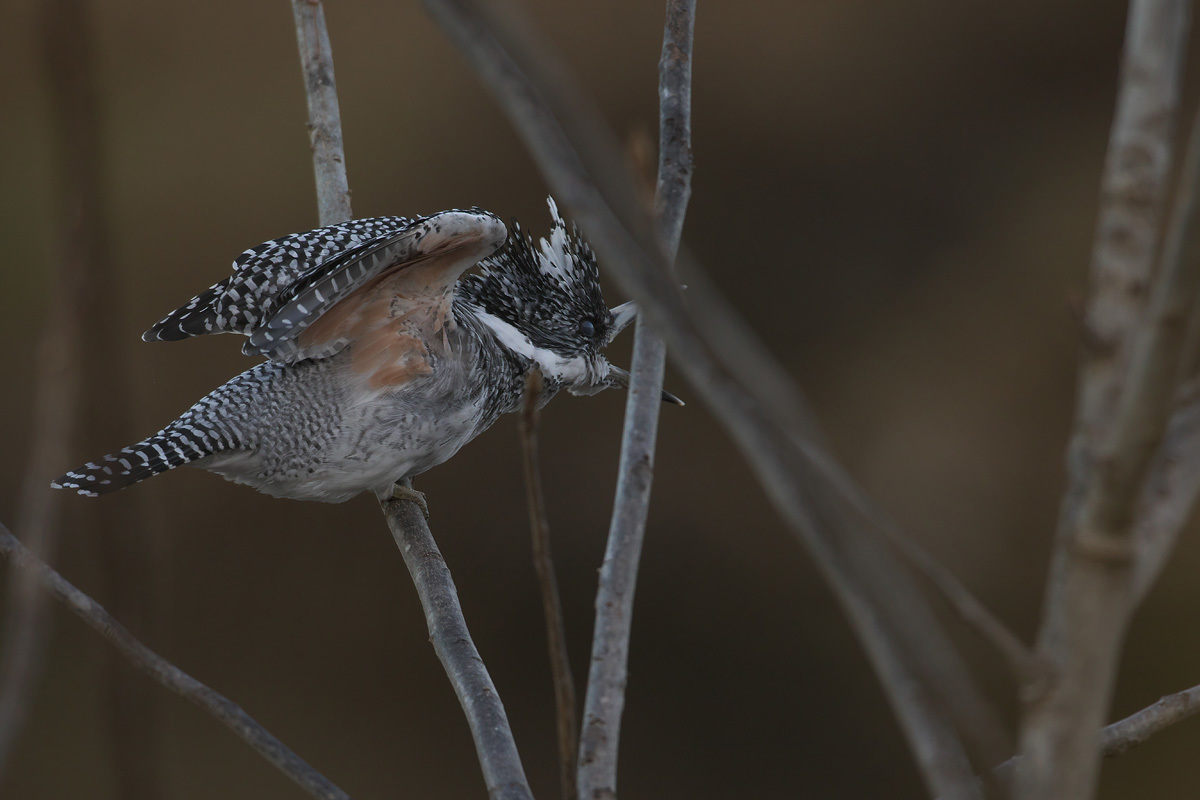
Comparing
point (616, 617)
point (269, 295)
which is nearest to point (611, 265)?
point (616, 617)

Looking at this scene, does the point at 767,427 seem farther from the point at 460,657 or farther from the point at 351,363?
the point at 351,363

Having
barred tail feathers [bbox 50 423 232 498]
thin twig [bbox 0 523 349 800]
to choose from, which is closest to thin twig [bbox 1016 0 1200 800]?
thin twig [bbox 0 523 349 800]

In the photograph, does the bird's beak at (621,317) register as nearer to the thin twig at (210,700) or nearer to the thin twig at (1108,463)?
the thin twig at (210,700)

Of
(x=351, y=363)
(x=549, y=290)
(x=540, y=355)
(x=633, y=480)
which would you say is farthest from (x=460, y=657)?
(x=549, y=290)

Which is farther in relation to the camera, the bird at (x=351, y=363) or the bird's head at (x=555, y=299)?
the bird's head at (x=555, y=299)

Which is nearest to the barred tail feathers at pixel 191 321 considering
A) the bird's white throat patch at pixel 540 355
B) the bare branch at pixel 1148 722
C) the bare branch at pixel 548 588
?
the bird's white throat patch at pixel 540 355

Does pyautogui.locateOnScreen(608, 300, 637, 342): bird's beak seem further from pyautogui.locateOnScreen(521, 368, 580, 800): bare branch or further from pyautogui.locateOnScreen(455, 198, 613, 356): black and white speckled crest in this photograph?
pyautogui.locateOnScreen(521, 368, 580, 800): bare branch
